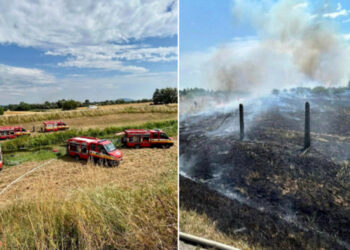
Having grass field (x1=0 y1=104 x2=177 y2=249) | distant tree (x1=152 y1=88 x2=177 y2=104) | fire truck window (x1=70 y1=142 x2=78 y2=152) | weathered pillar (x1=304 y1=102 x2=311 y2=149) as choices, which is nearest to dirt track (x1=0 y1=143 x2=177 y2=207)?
grass field (x1=0 y1=104 x2=177 y2=249)

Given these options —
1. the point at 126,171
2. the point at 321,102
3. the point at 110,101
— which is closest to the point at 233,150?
the point at 321,102

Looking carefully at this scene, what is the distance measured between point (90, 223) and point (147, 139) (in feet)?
5.71

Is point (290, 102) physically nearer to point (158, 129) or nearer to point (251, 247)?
point (251, 247)

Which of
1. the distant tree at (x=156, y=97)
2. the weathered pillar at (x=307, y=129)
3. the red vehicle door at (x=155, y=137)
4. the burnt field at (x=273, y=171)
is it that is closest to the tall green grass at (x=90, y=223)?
the burnt field at (x=273, y=171)

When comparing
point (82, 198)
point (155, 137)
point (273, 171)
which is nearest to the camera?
point (82, 198)

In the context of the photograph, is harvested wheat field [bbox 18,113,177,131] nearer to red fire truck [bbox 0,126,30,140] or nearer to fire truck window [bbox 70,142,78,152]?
fire truck window [bbox 70,142,78,152]

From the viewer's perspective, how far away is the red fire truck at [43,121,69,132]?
2.70 metres

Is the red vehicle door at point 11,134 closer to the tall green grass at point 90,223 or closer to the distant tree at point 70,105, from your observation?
the distant tree at point 70,105

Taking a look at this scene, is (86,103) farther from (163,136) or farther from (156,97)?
(163,136)

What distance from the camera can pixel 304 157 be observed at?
8.26 feet

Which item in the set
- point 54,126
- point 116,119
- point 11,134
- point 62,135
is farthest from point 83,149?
point 11,134

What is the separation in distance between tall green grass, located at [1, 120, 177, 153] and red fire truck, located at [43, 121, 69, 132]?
0.05 m

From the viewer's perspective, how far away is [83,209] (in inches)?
82.4

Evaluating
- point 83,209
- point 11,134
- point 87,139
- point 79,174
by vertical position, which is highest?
point 11,134
